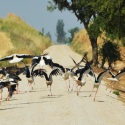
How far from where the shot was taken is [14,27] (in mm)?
89500

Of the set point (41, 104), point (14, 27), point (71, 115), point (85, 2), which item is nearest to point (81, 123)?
point (71, 115)

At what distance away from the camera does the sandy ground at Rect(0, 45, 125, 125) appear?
54.7ft

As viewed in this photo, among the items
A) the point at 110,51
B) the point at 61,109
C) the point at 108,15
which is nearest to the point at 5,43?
the point at 110,51

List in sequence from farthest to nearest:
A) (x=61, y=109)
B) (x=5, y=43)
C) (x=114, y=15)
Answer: (x=5, y=43), (x=114, y=15), (x=61, y=109)

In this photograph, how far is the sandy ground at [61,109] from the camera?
1669 centimetres

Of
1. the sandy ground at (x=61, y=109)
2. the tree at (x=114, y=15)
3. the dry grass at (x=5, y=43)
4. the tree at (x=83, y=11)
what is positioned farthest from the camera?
the dry grass at (x=5, y=43)

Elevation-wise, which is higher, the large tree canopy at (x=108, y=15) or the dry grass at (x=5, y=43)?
the dry grass at (x=5, y=43)

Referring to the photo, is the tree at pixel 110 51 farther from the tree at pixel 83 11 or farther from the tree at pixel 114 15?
the tree at pixel 114 15

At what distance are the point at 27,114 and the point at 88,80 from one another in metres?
12.9

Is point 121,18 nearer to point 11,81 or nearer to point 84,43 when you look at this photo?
point 11,81

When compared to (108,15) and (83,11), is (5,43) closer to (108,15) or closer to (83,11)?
(83,11)

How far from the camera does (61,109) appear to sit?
19.0 meters

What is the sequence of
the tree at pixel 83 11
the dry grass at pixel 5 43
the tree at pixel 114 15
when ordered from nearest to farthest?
the tree at pixel 114 15
the tree at pixel 83 11
the dry grass at pixel 5 43

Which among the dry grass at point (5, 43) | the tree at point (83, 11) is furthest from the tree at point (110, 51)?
the dry grass at point (5, 43)
